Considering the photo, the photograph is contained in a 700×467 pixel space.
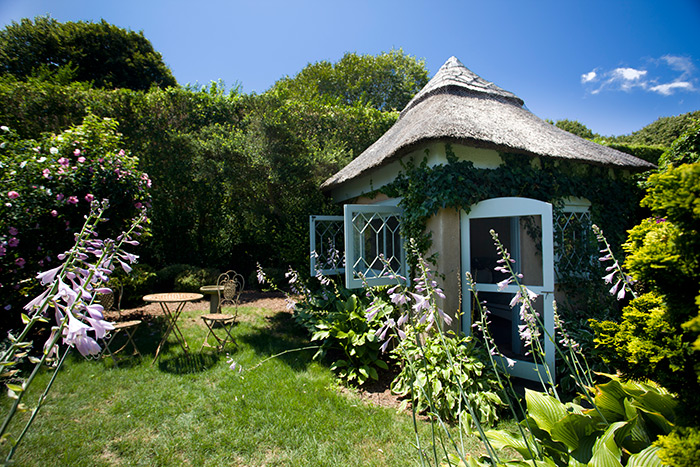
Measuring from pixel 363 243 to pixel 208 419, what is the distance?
10.6 ft

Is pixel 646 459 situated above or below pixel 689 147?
below

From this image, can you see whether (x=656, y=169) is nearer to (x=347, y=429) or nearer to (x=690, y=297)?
(x=690, y=297)

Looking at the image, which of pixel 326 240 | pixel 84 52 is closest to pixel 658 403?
pixel 326 240

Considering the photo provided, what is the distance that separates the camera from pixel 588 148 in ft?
17.0

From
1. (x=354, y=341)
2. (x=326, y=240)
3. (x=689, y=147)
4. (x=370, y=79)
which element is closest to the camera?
(x=354, y=341)

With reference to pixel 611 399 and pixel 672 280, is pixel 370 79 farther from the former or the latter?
pixel 672 280

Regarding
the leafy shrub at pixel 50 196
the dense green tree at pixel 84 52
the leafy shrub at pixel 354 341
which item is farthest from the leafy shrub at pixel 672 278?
the dense green tree at pixel 84 52

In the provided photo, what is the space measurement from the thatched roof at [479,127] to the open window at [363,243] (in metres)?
0.87

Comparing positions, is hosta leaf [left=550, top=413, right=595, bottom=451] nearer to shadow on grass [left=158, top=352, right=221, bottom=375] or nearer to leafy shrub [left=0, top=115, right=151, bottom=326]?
shadow on grass [left=158, top=352, right=221, bottom=375]

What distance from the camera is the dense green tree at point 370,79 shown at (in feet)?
62.3

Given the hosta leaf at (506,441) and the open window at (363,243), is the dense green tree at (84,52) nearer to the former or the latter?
the open window at (363,243)

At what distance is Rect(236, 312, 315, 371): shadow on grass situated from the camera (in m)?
4.74

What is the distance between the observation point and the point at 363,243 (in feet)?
17.4

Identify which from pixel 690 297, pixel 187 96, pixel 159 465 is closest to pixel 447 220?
pixel 690 297
